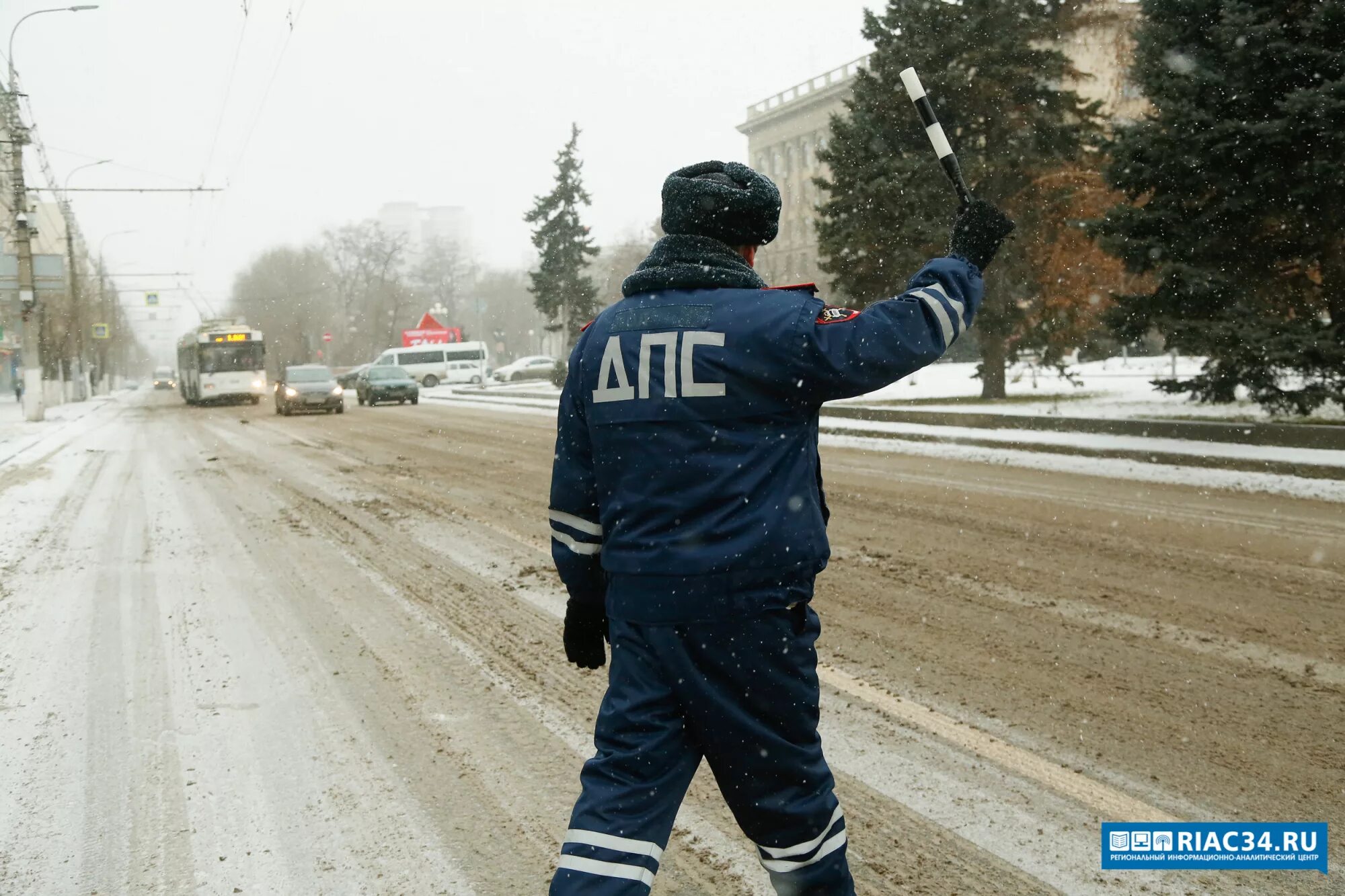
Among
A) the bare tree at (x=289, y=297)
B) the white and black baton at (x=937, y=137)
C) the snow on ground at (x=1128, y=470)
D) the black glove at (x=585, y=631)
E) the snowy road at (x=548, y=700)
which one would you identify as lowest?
the snowy road at (x=548, y=700)

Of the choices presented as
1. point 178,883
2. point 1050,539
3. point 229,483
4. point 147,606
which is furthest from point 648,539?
point 229,483

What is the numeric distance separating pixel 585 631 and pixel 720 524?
1.88 ft

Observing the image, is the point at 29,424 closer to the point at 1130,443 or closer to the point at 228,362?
the point at 228,362

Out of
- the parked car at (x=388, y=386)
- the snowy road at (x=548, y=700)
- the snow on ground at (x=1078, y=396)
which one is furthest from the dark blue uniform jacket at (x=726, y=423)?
the parked car at (x=388, y=386)

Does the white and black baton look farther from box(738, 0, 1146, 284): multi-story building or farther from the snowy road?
box(738, 0, 1146, 284): multi-story building

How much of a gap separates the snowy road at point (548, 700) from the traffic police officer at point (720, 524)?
1.18 metres

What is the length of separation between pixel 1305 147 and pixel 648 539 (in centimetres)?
1406

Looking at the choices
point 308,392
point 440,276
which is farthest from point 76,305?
point 440,276

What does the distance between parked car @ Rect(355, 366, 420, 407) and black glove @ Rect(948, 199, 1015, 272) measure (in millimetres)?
38712

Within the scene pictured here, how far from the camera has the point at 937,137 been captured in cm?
286

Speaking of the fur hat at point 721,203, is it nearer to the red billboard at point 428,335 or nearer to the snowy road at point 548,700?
the snowy road at point 548,700

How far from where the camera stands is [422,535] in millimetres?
9953

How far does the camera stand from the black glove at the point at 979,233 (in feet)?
8.45

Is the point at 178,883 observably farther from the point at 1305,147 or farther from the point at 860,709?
the point at 1305,147
